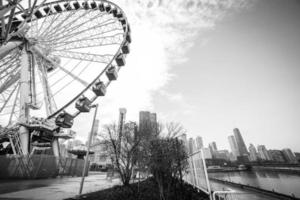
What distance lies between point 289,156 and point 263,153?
67.0 feet

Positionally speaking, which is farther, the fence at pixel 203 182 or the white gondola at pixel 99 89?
the white gondola at pixel 99 89

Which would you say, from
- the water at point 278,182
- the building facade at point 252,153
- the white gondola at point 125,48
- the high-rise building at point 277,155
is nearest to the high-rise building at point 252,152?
the building facade at point 252,153

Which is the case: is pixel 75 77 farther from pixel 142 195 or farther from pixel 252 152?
pixel 252 152

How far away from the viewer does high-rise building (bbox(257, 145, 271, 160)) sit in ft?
377

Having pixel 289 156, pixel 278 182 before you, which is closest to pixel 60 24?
pixel 278 182

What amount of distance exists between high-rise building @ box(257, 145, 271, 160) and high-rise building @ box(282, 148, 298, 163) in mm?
12698

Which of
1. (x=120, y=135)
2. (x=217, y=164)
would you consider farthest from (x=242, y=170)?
(x=120, y=135)

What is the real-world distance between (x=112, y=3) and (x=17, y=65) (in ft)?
53.9

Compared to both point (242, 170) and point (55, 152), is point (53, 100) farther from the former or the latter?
point (242, 170)

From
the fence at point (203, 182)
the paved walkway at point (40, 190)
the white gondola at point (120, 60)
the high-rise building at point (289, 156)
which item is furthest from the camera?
the high-rise building at point (289, 156)

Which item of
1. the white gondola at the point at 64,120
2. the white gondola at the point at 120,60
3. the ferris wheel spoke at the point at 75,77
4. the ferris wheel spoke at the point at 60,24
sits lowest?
the white gondola at the point at 64,120

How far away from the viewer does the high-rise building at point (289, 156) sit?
364 ft

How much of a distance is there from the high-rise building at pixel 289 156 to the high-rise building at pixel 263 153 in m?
12.7

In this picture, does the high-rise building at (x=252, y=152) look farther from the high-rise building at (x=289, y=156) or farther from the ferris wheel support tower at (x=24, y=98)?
the ferris wheel support tower at (x=24, y=98)
